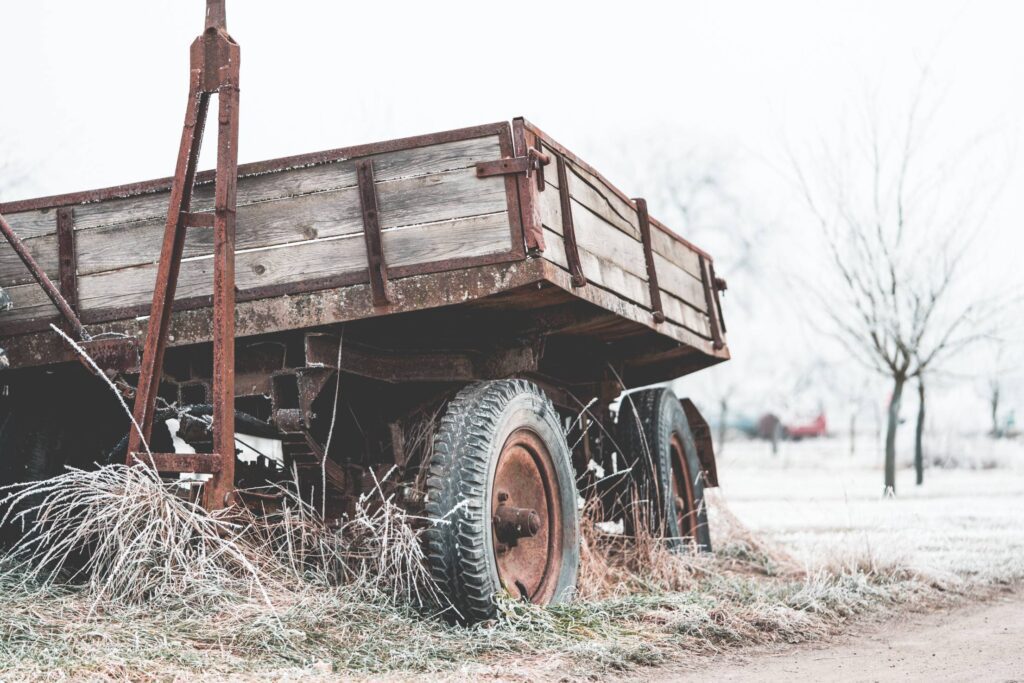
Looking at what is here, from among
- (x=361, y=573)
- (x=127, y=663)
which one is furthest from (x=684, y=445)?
(x=127, y=663)

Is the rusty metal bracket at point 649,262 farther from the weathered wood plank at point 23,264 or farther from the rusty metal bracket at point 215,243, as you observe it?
the weathered wood plank at point 23,264

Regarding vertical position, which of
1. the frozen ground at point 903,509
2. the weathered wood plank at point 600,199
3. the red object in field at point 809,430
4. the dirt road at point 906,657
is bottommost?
the dirt road at point 906,657

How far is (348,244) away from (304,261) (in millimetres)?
199

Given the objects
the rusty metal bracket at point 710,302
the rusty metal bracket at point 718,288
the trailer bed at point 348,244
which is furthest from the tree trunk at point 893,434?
the trailer bed at point 348,244

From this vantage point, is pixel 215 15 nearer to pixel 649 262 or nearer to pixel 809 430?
pixel 649 262

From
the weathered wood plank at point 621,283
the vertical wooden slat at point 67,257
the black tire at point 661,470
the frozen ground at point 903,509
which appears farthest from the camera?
the frozen ground at point 903,509

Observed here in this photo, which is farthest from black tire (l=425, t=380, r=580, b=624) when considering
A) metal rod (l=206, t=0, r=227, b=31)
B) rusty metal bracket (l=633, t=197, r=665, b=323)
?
metal rod (l=206, t=0, r=227, b=31)

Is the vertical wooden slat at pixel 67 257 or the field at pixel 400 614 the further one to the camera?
the vertical wooden slat at pixel 67 257

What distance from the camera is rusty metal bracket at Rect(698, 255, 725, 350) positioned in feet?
23.9

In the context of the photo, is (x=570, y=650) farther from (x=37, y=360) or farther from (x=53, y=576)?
(x=37, y=360)

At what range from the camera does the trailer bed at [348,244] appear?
418cm

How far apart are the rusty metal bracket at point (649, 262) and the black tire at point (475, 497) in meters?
1.15

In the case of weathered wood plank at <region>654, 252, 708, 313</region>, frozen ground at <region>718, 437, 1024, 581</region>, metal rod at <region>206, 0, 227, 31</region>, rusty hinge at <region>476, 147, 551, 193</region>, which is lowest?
frozen ground at <region>718, 437, 1024, 581</region>

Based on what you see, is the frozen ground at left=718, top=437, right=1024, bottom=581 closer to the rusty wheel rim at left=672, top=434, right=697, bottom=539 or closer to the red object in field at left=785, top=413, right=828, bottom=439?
the rusty wheel rim at left=672, top=434, right=697, bottom=539
